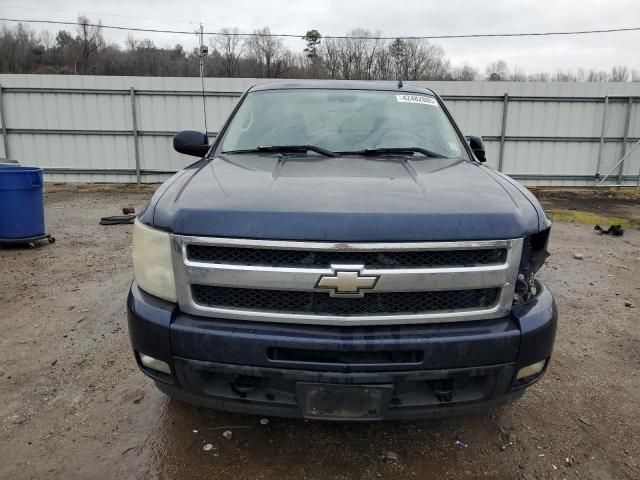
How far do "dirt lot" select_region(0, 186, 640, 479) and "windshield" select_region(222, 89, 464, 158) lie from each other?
164cm

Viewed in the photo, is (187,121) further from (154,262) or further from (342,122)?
(154,262)

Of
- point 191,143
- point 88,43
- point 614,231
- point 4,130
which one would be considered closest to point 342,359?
point 191,143

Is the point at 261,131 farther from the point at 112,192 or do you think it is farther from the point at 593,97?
the point at 593,97

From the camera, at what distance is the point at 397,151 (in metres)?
2.96

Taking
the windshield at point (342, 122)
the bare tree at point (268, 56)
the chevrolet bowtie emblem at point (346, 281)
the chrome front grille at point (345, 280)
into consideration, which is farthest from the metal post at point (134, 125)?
the bare tree at point (268, 56)

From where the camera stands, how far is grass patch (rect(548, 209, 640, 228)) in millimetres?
9016

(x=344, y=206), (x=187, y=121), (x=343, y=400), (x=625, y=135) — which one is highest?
(x=187, y=121)

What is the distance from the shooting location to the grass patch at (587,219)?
9016 mm

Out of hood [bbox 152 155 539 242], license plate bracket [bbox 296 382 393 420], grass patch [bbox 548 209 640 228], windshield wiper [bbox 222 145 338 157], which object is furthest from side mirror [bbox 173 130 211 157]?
grass patch [bbox 548 209 640 228]

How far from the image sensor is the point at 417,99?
3.57 metres

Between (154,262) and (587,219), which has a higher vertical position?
(154,262)

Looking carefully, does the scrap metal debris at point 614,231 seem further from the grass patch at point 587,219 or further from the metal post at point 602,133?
the metal post at point 602,133

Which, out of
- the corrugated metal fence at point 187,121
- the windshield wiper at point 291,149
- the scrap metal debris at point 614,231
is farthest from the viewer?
the corrugated metal fence at point 187,121

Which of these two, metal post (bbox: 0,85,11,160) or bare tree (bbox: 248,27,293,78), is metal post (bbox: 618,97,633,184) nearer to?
metal post (bbox: 0,85,11,160)
